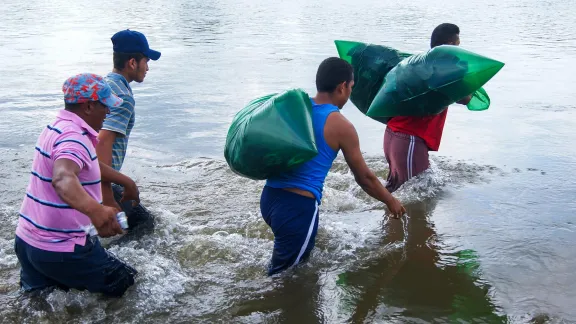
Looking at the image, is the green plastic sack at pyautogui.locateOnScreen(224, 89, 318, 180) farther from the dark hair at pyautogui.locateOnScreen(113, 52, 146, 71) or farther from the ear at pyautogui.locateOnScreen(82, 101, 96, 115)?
the dark hair at pyautogui.locateOnScreen(113, 52, 146, 71)

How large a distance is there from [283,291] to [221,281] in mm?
484

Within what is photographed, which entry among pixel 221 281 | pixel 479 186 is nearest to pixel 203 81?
pixel 479 186

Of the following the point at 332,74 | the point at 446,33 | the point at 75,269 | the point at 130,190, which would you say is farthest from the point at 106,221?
the point at 446,33

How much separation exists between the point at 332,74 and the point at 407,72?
139 cm

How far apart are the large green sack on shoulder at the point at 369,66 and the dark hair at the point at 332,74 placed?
1.65 m

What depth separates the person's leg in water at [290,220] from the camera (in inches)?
152

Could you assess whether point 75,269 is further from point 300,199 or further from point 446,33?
point 446,33

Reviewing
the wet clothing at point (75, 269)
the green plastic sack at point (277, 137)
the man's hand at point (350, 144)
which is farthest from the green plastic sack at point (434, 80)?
the wet clothing at point (75, 269)

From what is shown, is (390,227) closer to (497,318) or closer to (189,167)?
(497,318)

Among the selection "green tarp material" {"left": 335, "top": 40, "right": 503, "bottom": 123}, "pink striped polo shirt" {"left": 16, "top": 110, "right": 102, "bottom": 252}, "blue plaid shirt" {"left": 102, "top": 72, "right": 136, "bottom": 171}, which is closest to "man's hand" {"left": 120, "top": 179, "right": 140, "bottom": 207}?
"blue plaid shirt" {"left": 102, "top": 72, "right": 136, "bottom": 171}

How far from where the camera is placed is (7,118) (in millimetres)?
9195

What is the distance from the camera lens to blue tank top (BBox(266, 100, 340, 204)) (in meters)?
3.77

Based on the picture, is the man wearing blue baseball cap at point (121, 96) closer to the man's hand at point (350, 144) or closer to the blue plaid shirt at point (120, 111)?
the blue plaid shirt at point (120, 111)

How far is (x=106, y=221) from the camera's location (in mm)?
2879
